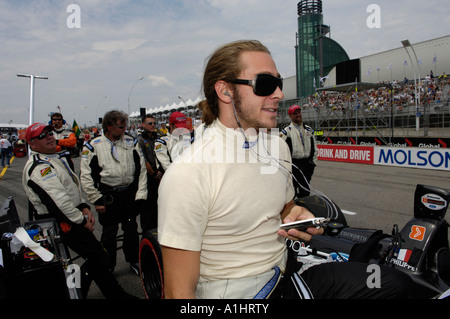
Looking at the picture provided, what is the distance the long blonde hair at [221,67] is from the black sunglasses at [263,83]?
0.07 metres

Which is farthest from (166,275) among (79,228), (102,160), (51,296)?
(102,160)

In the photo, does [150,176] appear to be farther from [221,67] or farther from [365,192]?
[365,192]

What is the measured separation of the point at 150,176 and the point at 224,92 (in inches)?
155

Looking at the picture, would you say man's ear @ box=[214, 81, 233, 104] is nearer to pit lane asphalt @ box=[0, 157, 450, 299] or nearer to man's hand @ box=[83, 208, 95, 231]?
man's hand @ box=[83, 208, 95, 231]

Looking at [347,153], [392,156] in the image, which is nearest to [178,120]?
[392,156]

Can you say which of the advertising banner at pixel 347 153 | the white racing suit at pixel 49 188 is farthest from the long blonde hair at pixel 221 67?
the advertising banner at pixel 347 153

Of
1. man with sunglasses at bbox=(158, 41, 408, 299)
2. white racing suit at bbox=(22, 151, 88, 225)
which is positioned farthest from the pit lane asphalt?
man with sunglasses at bbox=(158, 41, 408, 299)

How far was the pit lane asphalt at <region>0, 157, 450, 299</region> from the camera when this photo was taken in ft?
16.9

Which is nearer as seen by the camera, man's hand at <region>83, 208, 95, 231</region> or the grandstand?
man's hand at <region>83, 208, 95, 231</region>

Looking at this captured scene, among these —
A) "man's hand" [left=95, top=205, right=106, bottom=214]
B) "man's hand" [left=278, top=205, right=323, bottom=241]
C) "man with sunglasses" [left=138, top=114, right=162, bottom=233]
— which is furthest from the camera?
"man with sunglasses" [left=138, top=114, right=162, bottom=233]

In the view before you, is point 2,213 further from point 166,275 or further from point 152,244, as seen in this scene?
point 166,275

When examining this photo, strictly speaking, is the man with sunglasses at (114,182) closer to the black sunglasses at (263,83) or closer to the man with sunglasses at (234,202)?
the man with sunglasses at (234,202)

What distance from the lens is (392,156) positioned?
1155cm
